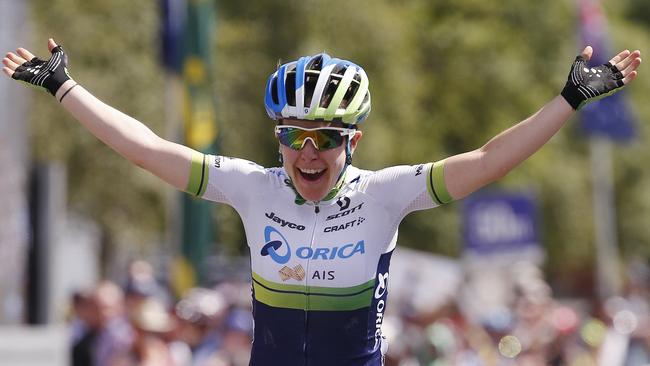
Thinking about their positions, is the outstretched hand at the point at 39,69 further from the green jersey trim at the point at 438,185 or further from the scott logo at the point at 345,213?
the green jersey trim at the point at 438,185

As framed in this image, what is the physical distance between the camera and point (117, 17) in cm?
3359

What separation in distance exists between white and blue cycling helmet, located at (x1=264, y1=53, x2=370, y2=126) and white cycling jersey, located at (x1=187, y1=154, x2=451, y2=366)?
0.29 meters

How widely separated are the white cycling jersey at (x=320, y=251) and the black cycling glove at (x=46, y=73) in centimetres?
61

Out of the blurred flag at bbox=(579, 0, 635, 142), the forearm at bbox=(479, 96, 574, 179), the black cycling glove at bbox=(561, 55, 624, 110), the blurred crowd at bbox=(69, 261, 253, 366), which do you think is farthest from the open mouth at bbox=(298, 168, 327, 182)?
the blurred flag at bbox=(579, 0, 635, 142)

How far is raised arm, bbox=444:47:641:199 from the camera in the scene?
5703mm

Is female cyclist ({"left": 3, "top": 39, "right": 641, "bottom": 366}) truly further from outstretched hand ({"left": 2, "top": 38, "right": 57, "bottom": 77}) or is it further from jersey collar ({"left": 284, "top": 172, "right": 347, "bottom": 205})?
outstretched hand ({"left": 2, "top": 38, "right": 57, "bottom": 77})

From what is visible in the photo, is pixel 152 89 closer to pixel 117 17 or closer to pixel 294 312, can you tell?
pixel 117 17

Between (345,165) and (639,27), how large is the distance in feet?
150

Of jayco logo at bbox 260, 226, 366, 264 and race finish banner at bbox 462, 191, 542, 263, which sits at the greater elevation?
race finish banner at bbox 462, 191, 542, 263

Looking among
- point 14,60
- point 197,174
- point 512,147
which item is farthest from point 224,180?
point 512,147

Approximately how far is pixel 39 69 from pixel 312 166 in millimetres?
1155

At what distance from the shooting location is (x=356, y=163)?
1394 inches

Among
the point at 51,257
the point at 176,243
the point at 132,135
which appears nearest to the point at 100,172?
the point at 176,243

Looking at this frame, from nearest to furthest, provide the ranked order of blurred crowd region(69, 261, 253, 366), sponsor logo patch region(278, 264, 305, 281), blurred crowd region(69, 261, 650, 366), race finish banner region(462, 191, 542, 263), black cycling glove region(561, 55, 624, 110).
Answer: black cycling glove region(561, 55, 624, 110), sponsor logo patch region(278, 264, 305, 281), blurred crowd region(69, 261, 253, 366), blurred crowd region(69, 261, 650, 366), race finish banner region(462, 191, 542, 263)
